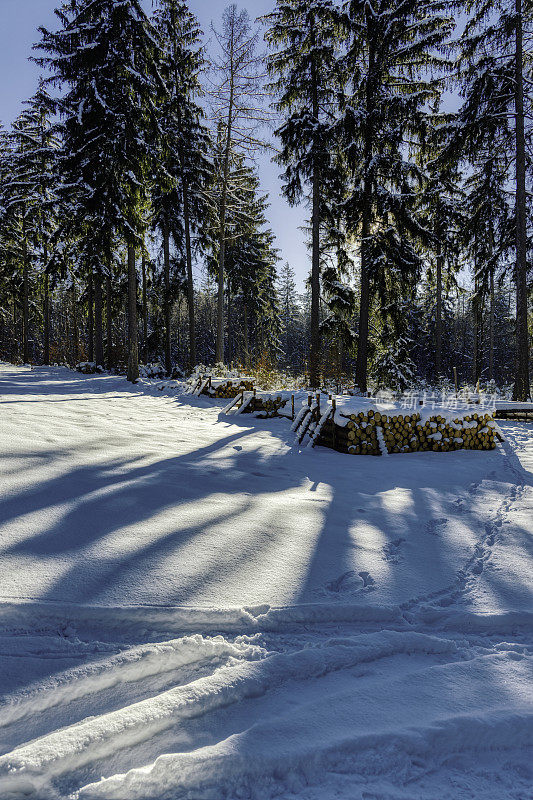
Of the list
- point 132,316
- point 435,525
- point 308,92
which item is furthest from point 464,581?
point 308,92

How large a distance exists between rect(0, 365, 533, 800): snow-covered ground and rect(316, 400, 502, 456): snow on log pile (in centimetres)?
253

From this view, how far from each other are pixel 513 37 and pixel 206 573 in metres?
15.6

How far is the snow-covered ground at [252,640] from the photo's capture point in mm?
1349

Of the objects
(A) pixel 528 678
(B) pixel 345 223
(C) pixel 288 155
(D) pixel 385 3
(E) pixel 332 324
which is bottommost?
(A) pixel 528 678

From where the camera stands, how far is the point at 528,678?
183cm

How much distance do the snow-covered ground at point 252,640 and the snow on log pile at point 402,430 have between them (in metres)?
2.53

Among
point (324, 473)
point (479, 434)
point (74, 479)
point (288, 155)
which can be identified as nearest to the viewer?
point (74, 479)

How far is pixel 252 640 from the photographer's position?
196 cm

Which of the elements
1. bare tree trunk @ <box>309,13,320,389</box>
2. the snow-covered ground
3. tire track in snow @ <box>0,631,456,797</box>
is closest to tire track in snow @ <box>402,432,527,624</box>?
the snow-covered ground

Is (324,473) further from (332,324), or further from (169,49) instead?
(169,49)

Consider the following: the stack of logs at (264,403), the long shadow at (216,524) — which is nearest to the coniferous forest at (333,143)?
the stack of logs at (264,403)

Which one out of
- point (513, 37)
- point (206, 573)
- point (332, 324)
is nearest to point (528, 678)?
point (206, 573)

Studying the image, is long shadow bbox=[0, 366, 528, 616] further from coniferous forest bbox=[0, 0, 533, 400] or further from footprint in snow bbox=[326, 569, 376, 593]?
coniferous forest bbox=[0, 0, 533, 400]

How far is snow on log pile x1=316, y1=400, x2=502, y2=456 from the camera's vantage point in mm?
6633
